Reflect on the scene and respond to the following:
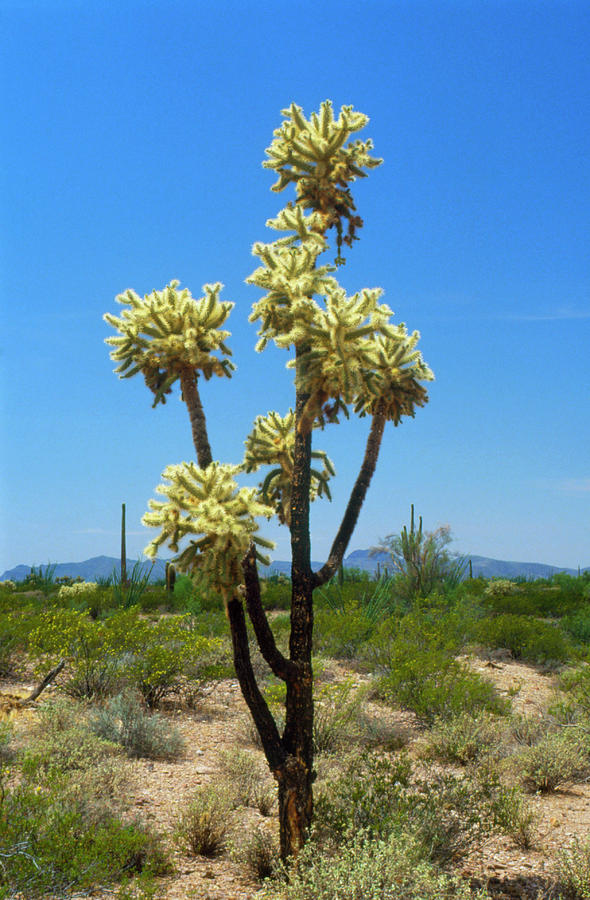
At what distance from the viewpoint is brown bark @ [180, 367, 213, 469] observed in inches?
224

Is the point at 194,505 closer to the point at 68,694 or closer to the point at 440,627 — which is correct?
the point at 68,694

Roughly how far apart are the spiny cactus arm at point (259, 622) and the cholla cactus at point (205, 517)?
0.13 m

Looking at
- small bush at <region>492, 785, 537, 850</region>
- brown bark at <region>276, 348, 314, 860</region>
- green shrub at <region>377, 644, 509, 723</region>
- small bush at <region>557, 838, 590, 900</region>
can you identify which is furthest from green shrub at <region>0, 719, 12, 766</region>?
small bush at <region>557, 838, 590, 900</region>

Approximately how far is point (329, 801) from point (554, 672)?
31.0 feet

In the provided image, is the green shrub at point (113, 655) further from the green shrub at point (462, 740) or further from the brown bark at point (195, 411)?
the brown bark at point (195, 411)

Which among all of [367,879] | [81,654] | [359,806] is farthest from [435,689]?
[367,879]

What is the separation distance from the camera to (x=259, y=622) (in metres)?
5.28

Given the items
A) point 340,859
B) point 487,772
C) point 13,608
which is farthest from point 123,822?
point 13,608

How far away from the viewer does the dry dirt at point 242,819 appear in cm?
566

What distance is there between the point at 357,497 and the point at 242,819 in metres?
3.26

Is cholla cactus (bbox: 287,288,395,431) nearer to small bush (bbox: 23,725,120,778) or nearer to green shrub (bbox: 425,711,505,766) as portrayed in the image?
small bush (bbox: 23,725,120,778)

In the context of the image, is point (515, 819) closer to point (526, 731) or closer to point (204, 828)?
point (204, 828)

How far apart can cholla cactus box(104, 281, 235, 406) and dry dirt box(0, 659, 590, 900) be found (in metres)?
3.69

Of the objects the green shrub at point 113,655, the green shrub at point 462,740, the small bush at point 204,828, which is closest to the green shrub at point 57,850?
the small bush at point 204,828
